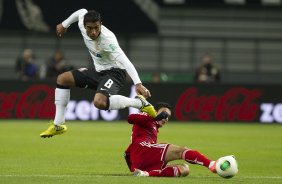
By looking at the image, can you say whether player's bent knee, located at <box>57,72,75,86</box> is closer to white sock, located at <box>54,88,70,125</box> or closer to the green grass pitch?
white sock, located at <box>54,88,70,125</box>

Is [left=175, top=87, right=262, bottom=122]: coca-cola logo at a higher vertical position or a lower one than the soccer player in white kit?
lower

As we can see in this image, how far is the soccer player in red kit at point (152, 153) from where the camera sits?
1120cm

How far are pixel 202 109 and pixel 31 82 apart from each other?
5.47m

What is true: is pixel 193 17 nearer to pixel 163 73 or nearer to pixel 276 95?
pixel 163 73

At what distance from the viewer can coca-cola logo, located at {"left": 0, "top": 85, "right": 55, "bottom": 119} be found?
84.1ft

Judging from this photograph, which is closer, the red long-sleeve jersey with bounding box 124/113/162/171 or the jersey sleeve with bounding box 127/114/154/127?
the red long-sleeve jersey with bounding box 124/113/162/171

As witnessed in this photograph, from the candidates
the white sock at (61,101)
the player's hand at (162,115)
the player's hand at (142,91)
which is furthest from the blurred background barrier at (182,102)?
the player's hand at (162,115)

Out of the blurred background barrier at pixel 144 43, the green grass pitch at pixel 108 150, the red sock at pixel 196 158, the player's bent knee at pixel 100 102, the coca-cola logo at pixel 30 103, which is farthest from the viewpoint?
the blurred background barrier at pixel 144 43

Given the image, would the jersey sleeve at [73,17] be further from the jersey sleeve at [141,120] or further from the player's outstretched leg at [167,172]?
the player's outstretched leg at [167,172]

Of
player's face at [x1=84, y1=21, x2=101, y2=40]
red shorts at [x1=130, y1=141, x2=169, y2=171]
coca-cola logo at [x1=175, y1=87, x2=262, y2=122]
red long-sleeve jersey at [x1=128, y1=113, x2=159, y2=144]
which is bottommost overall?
coca-cola logo at [x1=175, y1=87, x2=262, y2=122]

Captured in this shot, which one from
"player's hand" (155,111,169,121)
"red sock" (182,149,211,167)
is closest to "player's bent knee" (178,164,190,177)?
"red sock" (182,149,211,167)

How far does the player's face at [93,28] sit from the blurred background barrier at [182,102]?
1332cm

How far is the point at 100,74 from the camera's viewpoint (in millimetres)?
12969

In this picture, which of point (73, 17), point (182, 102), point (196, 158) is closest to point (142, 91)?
point (196, 158)
